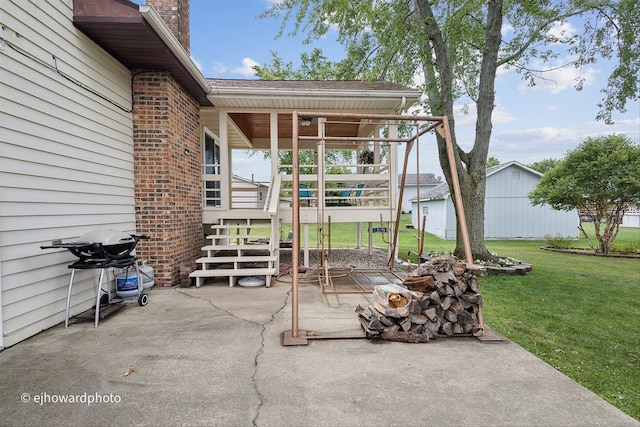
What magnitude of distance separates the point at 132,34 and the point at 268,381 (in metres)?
Answer: 4.07

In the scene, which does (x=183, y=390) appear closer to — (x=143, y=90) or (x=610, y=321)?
(x=143, y=90)

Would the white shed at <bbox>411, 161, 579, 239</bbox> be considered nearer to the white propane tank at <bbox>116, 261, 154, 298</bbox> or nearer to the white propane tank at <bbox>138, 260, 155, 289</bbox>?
the white propane tank at <bbox>138, 260, 155, 289</bbox>

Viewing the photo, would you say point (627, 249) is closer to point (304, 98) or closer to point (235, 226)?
point (304, 98)

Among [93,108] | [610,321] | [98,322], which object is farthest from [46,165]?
[610,321]

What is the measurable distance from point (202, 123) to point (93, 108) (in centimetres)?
357

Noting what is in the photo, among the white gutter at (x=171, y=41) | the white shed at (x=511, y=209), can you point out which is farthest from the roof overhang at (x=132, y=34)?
the white shed at (x=511, y=209)

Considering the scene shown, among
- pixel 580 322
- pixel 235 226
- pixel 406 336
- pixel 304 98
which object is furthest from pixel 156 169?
pixel 580 322

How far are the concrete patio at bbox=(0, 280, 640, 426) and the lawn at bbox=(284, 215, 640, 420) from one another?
68 cm

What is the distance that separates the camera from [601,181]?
9.66 metres

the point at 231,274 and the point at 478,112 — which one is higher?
the point at 478,112

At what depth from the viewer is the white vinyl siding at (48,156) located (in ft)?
8.59

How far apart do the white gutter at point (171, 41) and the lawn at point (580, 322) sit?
5201mm

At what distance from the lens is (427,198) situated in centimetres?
1680

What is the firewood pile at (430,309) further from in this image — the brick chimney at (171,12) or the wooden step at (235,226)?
the brick chimney at (171,12)
